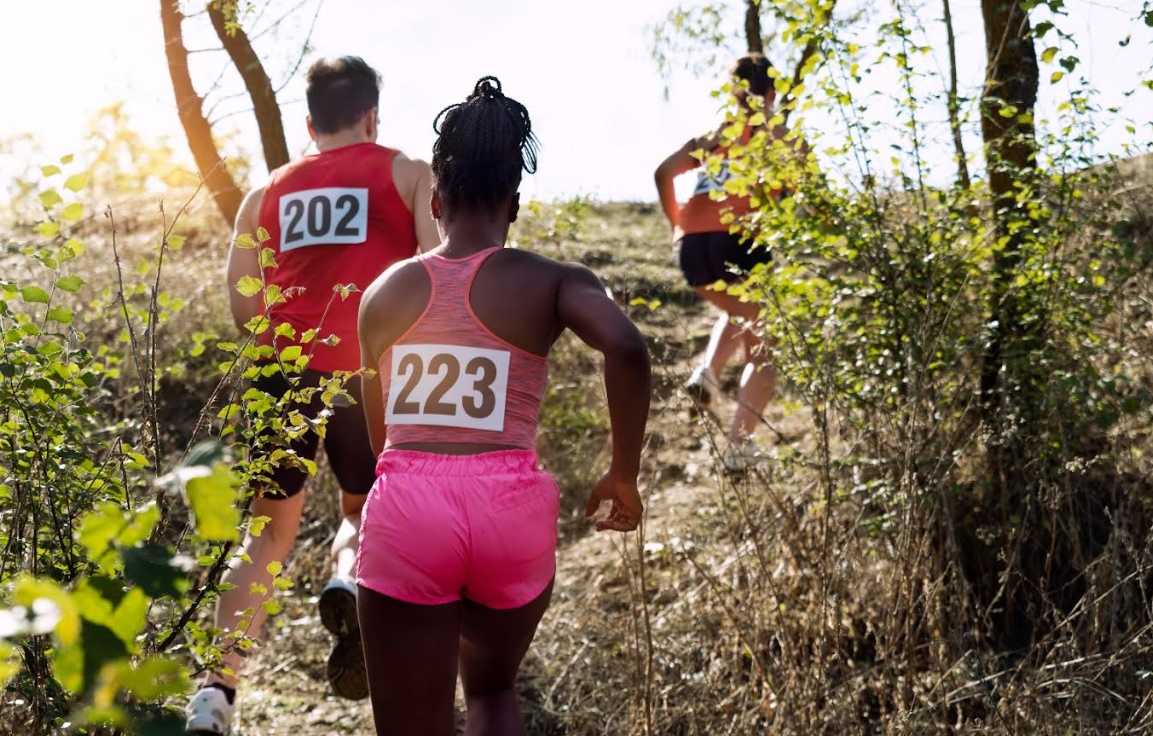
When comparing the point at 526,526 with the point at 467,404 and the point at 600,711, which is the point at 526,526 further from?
the point at 600,711

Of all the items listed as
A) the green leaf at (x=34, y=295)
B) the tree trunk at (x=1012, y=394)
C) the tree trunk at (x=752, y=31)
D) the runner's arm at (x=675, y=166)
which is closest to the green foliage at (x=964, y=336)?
the tree trunk at (x=1012, y=394)

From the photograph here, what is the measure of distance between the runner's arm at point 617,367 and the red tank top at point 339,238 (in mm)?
1364

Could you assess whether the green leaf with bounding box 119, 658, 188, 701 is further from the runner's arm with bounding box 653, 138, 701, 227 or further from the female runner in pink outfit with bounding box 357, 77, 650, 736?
the runner's arm with bounding box 653, 138, 701, 227

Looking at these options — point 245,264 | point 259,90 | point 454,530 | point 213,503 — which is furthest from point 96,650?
point 259,90

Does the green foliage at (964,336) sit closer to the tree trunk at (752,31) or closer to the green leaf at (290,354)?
the green leaf at (290,354)

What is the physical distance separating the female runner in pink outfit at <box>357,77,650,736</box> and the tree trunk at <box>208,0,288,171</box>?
3496 mm

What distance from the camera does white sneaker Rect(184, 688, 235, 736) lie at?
3152 mm

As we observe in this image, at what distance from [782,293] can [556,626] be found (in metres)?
1.49

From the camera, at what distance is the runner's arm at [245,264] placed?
3.70m

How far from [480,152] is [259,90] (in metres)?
3.58

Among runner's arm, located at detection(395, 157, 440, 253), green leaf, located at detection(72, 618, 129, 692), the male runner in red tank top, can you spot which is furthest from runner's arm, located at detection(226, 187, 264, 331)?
green leaf, located at detection(72, 618, 129, 692)

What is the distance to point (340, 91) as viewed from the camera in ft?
12.1

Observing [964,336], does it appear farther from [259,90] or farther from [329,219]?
[259,90]

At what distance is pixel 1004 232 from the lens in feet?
13.6
